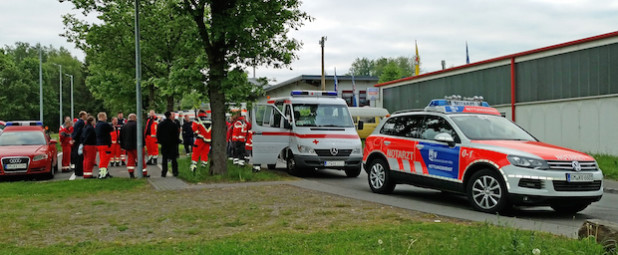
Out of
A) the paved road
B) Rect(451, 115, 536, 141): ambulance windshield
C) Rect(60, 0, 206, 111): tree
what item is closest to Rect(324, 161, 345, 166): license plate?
the paved road

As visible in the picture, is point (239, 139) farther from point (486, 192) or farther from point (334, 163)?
point (486, 192)

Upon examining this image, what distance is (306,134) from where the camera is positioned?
14633 mm

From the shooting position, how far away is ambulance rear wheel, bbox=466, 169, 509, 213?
852 cm

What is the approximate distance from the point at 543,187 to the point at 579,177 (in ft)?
2.02

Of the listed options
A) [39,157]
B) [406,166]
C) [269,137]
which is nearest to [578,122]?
[269,137]

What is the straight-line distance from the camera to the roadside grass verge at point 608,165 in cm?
1490

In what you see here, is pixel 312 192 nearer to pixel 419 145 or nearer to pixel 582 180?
pixel 419 145

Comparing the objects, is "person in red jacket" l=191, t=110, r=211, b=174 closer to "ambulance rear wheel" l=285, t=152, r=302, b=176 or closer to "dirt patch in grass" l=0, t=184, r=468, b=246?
"ambulance rear wheel" l=285, t=152, r=302, b=176

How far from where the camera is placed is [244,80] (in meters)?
14.3

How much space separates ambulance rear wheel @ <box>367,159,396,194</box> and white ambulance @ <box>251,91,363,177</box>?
291cm

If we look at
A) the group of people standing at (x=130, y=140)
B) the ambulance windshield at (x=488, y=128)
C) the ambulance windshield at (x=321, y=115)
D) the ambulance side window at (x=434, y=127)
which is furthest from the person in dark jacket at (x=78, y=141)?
the ambulance windshield at (x=488, y=128)

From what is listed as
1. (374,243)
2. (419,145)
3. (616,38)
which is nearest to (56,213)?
(374,243)

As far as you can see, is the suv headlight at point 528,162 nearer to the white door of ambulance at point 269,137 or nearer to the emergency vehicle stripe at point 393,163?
the emergency vehicle stripe at point 393,163

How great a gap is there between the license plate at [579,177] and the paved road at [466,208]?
60cm
